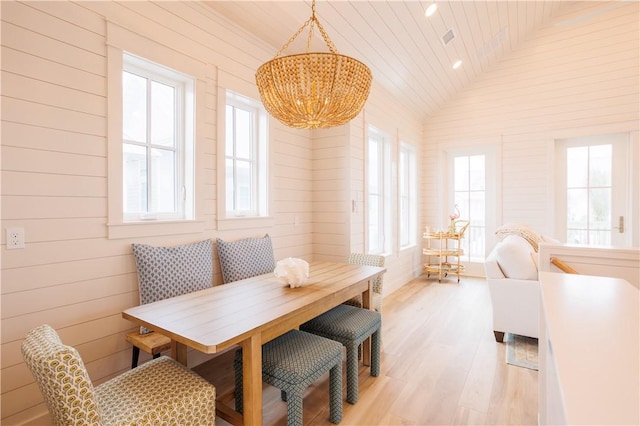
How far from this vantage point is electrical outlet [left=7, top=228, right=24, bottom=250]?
163 centimetres

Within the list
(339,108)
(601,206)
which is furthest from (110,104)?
(601,206)

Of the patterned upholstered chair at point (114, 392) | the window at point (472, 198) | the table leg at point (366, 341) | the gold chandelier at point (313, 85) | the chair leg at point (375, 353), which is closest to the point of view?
the patterned upholstered chair at point (114, 392)

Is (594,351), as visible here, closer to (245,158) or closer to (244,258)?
(244,258)

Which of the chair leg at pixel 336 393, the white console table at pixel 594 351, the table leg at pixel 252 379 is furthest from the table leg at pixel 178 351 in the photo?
the white console table at pixel 594 351

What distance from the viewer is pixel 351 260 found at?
310 cm

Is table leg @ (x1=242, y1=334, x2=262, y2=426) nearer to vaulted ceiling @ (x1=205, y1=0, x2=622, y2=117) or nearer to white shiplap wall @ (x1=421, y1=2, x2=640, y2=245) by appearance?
vaulted ceiling @ (x1=205, y1=0, x2=622, y2=117)

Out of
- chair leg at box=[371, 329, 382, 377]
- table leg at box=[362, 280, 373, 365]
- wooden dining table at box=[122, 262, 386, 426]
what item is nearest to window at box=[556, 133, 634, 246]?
table leg at box=[362, 280, 373, 365]

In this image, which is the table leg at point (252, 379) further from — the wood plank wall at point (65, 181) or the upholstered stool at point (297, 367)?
the wood plank wall at point (65, 181)

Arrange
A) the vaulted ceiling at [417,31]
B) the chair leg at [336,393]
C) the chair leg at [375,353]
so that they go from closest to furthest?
the chair leg at [336,393]
the chair leg at [375,353]
the vaulted ceiling at [417,31]

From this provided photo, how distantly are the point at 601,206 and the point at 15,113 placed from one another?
633cm

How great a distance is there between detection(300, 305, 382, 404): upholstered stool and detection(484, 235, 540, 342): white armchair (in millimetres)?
1334

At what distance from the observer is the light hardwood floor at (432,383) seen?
1.95 meters

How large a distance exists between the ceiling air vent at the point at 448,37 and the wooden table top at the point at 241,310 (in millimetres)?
3177

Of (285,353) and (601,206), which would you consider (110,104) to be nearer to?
(285,353)
